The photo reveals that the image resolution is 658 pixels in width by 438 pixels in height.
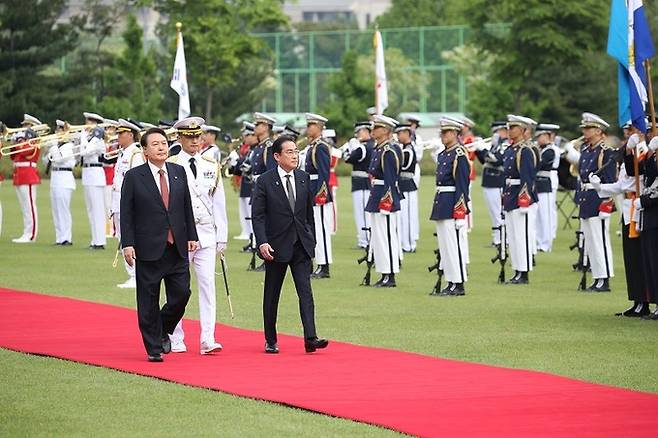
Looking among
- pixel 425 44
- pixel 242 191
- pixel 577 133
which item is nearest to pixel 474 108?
pixel 577 133

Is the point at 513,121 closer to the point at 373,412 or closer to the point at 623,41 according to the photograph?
the point at 623,41

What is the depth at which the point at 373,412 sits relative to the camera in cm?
1066

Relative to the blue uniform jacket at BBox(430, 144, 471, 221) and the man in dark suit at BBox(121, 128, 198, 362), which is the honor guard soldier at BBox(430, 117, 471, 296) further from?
the man in dark suit at BBox(121, 128, 198, 362)

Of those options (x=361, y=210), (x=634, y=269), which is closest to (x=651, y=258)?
(x=634, y=269)

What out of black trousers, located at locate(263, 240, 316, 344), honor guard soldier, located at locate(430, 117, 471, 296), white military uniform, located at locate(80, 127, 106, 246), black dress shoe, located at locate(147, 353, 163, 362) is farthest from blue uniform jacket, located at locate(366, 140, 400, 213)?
white military uniform, located at locate(80, 127, 106, 246)

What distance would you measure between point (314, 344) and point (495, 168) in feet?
43.1

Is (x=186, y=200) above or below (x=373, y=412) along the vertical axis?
above

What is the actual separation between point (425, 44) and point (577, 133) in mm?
16847

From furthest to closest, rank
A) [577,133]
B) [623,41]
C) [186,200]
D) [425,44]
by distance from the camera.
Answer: [425,44] → [577,133] → [623,41] → [186,200]

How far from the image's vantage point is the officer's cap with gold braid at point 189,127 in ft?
46.2

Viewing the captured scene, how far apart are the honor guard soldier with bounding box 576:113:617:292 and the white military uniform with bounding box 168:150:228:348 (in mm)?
6402

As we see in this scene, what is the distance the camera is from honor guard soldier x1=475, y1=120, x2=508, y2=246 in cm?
2517

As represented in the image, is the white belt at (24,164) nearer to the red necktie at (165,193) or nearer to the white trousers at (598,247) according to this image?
the white trousers at (598,247)

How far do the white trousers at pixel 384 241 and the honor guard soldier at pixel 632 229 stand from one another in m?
3.90
